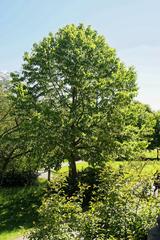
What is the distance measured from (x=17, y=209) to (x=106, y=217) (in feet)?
71.8

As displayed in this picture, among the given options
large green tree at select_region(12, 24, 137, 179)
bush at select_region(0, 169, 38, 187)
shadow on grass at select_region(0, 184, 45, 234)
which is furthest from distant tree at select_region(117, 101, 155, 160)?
bush at select_region(0, 169, 38, 187)

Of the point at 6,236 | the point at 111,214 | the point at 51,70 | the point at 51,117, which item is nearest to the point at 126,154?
the point at 51,117

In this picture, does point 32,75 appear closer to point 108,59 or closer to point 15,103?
point 15,103

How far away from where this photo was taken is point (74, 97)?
4166cm

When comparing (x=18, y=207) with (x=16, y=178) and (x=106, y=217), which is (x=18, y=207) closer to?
(x=16, y=178)

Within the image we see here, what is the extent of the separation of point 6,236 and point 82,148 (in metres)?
14.8

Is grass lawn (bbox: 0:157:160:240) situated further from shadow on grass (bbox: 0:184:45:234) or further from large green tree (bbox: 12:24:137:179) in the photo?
large green tree (bbox: 12:24:137:179)

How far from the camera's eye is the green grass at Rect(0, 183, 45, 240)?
30.6m

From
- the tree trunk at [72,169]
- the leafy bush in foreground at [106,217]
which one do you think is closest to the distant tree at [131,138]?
the tree trunk at [72,169]

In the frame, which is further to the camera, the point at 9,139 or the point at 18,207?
the point at 9,139

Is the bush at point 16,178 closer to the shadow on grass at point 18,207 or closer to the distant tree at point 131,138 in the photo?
the shadow on grass at point 18,207

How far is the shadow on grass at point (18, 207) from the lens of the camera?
32156mm

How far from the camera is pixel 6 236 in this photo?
29.2 metres

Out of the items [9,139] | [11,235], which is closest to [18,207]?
[11,235]
